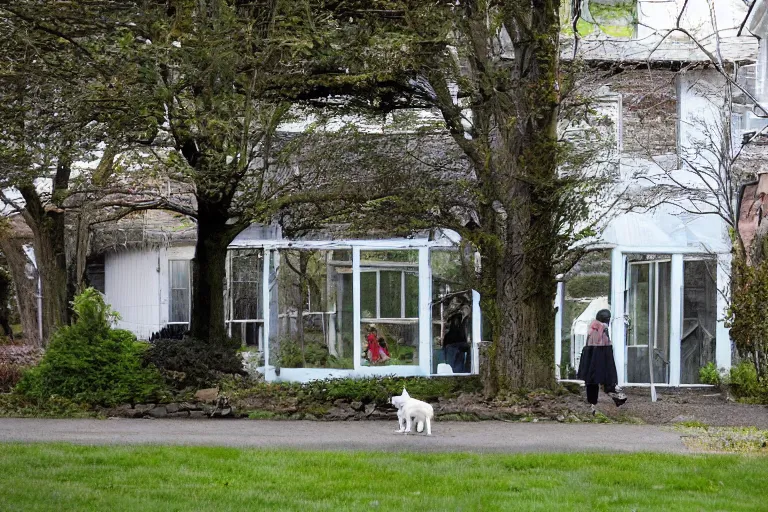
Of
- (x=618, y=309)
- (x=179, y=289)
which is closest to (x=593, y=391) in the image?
(x=618, y=309)

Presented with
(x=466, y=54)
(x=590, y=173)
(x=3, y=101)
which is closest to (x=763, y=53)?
(x=590, y=173)

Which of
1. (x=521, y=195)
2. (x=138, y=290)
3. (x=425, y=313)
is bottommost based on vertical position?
(x=425, y=313)

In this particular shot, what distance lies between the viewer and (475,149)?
653 inches

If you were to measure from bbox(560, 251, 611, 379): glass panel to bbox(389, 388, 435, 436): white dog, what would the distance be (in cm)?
875

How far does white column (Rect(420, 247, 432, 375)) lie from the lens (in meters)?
21.5

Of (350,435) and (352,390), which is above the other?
(352,390)

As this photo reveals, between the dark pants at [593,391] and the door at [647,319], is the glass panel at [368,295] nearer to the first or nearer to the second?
the door at [647,319]

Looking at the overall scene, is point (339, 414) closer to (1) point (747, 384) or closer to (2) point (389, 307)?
(2) point (389, 307)

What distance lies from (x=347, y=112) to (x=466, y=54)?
7.91 ft

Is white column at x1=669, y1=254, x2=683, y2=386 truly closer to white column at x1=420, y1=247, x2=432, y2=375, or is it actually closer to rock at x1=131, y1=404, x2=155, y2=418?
white column at x1=420, y1=247, x2=432, y2=375

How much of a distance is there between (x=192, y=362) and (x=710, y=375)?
31.4 ft

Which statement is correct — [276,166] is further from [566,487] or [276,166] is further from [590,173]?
[566,487]

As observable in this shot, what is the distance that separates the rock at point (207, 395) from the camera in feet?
53.7

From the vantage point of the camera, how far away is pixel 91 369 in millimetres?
16203
